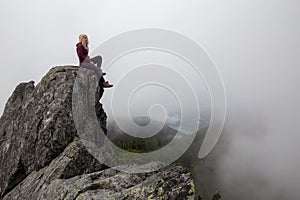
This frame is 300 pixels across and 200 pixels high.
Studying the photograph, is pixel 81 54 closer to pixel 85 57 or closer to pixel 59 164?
pixel 85 57

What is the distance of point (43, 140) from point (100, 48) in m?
8.43

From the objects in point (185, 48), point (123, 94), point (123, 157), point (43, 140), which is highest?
point (185, 48)

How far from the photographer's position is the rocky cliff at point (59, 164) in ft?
46.8

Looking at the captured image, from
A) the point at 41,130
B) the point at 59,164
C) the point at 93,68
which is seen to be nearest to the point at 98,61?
the point at 93,68

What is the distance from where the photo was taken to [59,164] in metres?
19.1

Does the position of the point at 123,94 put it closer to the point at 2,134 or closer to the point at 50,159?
the point at 50,159

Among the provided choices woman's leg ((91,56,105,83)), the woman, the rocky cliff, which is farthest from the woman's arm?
the rocky cliff

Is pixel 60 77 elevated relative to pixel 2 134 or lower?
elevated

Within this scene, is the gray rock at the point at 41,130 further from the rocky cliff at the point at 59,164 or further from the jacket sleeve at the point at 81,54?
the jacket sleeve at the point at 81,54

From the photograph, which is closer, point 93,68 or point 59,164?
point 59,164

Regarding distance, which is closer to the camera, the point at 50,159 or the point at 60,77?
the point at 50,159

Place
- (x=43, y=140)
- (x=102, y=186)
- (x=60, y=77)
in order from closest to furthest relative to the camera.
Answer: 1. (x=102, y=186)
2. (x=43, y=140)
3. (x=60, y=77)

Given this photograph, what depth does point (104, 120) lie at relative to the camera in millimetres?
25781

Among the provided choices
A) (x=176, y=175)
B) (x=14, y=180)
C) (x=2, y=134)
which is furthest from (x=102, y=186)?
(x=2, y=134)
